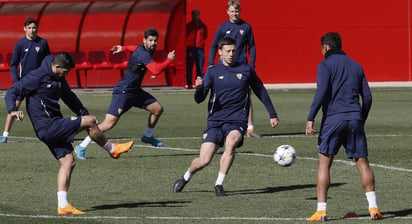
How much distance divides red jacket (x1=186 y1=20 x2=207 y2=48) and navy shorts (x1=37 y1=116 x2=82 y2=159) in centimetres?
2288

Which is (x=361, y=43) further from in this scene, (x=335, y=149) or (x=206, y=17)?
(x=335, y=149)

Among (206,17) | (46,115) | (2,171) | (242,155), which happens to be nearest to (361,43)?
(206,17)

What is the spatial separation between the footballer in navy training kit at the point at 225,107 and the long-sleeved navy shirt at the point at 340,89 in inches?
89.3

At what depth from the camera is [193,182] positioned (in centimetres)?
1504

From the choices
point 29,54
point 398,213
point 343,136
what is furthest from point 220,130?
point 29,54

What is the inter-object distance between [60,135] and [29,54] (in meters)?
7.95

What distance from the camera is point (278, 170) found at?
1617 cm

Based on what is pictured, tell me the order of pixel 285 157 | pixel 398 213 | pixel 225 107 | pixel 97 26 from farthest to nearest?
pixel 97 26
pixel 225 107
pixel 285 157
pixel 398 213

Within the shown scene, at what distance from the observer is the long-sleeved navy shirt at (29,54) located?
20391 millimetres

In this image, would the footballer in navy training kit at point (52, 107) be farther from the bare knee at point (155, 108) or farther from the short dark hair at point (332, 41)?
the bare knee at point (155, 108)

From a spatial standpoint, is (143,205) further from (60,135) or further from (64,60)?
(64,60)

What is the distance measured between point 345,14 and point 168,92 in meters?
7.30

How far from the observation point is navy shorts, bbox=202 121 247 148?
13898 millimetres

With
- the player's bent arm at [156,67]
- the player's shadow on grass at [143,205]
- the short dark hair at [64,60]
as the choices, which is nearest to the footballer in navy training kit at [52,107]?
the short dark hair at [64,60]
